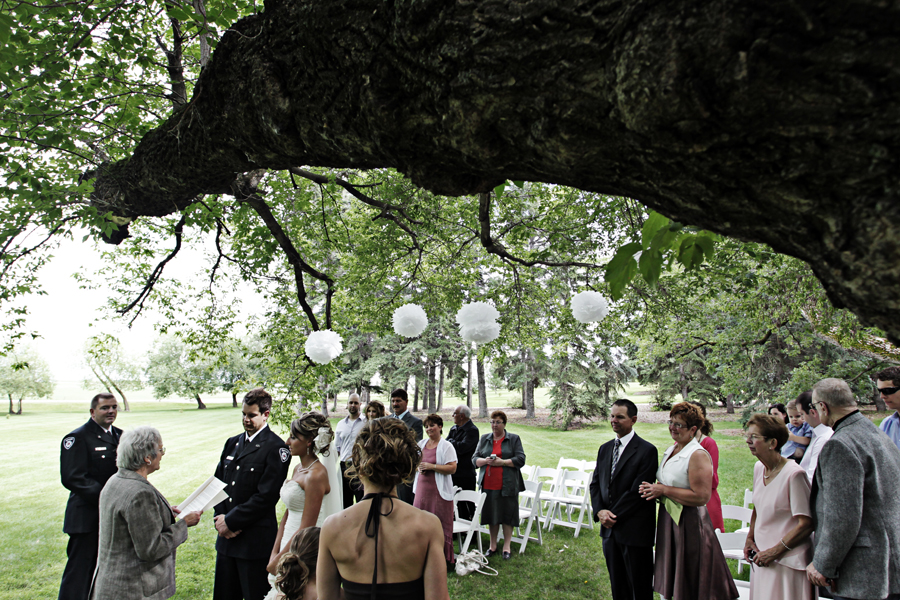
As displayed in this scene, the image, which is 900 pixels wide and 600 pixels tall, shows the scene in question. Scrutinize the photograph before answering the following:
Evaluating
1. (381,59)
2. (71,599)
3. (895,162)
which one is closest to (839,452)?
(895,162)

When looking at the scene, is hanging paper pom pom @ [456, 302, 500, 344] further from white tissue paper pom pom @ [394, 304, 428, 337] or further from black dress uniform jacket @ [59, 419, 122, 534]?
black dress uniform jacket @ [59, 419, 122, 534]

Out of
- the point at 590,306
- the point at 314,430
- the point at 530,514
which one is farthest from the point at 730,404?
the point at 314,430

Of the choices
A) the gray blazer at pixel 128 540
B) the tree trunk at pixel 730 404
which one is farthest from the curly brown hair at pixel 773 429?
the tree trunk at pixel 730 404

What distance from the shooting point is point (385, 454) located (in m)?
2.46

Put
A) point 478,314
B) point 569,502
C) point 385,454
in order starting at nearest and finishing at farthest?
1. point 385,454
2. point 478,314
3. point 569,502

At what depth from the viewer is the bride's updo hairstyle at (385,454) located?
2.44 meters

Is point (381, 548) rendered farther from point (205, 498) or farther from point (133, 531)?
point (205, 498)

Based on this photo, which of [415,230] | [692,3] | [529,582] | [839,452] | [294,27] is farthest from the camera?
[415,230]

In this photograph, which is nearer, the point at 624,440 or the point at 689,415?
the point at 689,415

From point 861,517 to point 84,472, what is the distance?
6270 millimetres

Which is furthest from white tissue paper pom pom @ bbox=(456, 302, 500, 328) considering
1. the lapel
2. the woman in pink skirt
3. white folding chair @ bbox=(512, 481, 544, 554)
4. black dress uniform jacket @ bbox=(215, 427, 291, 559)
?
white folding chair @ bbox=(512, 481, 544, 554)

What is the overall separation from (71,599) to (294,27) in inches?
213

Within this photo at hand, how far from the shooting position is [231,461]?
4.49 metres

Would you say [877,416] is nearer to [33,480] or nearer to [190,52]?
[190,52]
